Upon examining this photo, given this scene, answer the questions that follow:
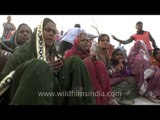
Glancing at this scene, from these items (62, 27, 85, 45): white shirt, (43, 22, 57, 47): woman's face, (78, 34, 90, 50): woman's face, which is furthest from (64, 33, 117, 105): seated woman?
(62, 27, 85, 45): white shirt

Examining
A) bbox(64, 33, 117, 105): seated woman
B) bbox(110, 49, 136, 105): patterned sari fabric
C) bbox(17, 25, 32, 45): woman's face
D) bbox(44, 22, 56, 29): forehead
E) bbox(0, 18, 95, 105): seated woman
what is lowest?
bbox(110, 49, 136, 105): patterned sari fabric

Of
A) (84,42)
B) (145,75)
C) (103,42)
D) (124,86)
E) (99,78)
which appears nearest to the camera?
(99,78)

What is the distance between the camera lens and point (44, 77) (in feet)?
9.08

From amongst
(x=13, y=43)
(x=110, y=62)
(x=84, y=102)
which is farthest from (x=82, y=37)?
(x=84, y=102)

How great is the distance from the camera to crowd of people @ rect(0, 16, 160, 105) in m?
2.79

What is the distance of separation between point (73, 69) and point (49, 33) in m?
0.58

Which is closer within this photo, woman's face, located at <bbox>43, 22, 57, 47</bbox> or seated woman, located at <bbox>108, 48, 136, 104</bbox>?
woman's face, located at <bbox>43, 22, 57, 47</bbox>

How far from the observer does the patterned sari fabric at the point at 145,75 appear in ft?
17.0

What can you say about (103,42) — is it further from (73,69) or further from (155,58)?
(73,69)

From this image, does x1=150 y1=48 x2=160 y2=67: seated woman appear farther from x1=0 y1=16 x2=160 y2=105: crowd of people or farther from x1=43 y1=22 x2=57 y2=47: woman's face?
x1=43 y1=22 x2=57 y2=47: woman's face

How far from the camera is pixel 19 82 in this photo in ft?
9.36

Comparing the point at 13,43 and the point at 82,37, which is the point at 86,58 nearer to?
the point at 82,37

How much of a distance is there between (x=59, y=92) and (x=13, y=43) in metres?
2.39

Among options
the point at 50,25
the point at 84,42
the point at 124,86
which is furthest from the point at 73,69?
the point at 124,86
